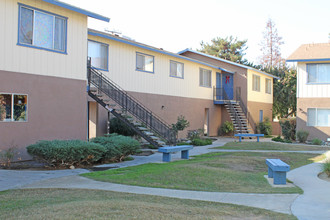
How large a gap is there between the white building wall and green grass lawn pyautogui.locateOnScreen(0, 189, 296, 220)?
19461 mm

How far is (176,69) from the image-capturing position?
79.9 ft

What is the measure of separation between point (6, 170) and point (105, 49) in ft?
30.7

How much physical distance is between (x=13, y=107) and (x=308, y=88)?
19114 millimetres

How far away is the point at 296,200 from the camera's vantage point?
764 cm

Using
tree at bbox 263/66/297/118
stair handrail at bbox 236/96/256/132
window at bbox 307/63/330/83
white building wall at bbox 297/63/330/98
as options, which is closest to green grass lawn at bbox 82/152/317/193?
white building wall at bbox 297/63/330/98

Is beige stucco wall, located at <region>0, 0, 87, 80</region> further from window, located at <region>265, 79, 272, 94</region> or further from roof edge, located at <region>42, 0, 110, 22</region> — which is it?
window, located at <region>265, 79, 272, 94</region>

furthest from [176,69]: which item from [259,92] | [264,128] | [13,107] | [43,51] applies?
[13,107]

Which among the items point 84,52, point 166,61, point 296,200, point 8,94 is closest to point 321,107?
point 166,61

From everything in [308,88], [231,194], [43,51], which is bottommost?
[231,194]

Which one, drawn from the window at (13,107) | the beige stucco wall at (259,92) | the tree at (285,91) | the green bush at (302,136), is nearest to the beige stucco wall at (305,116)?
the green bush at (302,136)

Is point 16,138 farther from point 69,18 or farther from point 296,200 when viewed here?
point 296,200

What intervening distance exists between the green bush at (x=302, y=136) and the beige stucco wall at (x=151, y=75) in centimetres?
758

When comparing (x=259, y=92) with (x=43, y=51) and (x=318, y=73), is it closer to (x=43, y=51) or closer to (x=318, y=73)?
(x=318, y=73)

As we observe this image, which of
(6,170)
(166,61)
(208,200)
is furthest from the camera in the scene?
(166,61)
